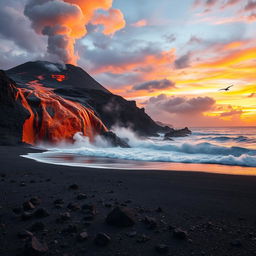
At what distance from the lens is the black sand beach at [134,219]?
1.83m

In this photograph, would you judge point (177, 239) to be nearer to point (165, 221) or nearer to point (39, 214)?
point (165, 221)

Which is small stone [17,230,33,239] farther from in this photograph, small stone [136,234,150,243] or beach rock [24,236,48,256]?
small stone [136,234,150,243]

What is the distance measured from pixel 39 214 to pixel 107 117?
47249 mm

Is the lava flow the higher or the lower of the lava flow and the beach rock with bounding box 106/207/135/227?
the higher

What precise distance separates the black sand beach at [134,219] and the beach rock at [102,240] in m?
0.03

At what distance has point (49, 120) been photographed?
17578mm

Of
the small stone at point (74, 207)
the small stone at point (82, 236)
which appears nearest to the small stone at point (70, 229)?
the small stone at point (82, 236)

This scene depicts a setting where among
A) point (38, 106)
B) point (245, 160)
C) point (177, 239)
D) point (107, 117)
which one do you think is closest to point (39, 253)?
point (177, 239)

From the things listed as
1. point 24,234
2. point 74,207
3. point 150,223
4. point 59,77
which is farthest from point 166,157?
point 59,77

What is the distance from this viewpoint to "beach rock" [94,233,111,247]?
1.84m

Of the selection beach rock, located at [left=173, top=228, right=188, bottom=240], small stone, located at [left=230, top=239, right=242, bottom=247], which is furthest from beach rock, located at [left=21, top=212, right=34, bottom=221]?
small stone, located at [left=230, top=239, right=242, bottom=247]

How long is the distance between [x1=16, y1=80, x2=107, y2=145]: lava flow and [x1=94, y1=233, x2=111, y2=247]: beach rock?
596 inches

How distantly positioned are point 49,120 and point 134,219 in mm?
16736

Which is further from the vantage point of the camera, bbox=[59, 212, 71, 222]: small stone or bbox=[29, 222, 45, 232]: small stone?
bbox=[59, 212, 71, 222]: small stone
